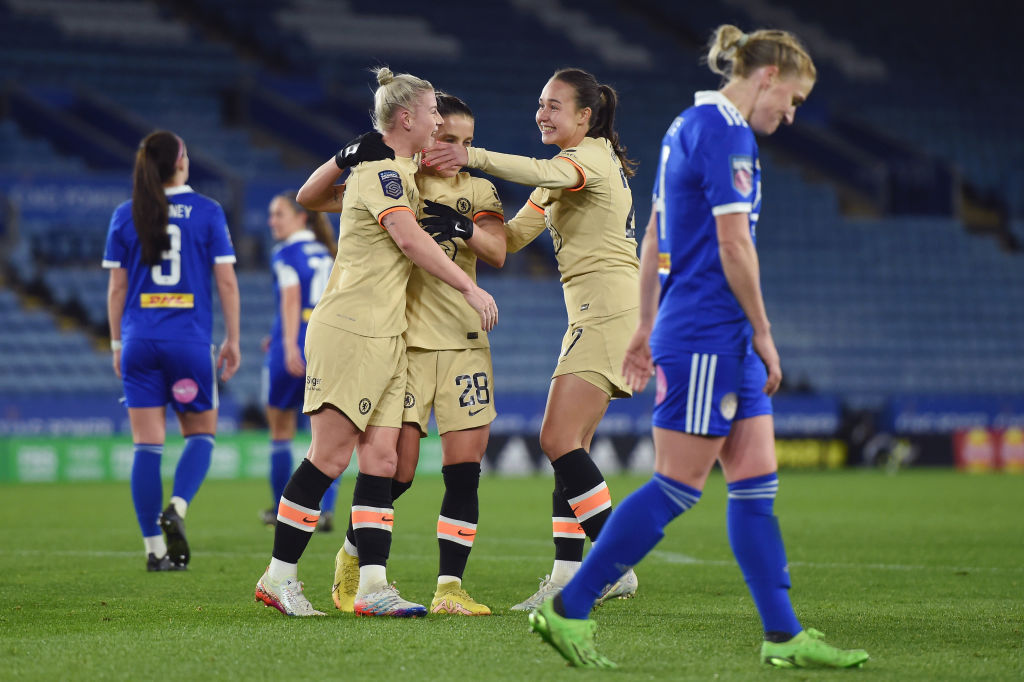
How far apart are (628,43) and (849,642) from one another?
80.9 feet

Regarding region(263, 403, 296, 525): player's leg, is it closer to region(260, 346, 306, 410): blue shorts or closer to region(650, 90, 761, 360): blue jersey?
region(260, 346, 306, 410): blue shorts

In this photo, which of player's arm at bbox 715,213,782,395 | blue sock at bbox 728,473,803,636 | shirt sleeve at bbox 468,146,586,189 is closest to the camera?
player's arm at bbox 715,213,782,395

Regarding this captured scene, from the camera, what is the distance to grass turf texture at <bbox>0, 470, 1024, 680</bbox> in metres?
3.89

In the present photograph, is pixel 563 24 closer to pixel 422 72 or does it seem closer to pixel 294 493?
pixel 422 72

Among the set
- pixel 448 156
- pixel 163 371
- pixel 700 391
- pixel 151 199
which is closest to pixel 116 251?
pixel 151 199

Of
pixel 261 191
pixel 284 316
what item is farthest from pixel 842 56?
pixel 284 316

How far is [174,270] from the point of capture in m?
6.71

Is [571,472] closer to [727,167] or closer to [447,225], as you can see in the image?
[447,225]

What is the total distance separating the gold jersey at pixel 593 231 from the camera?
17.1ft

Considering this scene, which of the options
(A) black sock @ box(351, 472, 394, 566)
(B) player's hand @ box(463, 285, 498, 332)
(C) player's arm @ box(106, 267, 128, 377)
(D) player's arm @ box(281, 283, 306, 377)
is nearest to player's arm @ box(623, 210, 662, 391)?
(B) player's hand @ box(463, 285, 498, 332)

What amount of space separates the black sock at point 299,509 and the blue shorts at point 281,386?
154 inches

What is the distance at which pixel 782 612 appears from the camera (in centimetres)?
393

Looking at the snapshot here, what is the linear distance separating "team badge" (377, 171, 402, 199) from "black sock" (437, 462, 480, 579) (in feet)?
3.54

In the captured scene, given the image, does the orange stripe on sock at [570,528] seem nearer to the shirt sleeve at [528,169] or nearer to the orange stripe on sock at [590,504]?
the orange stripe on sock at [590,504]
